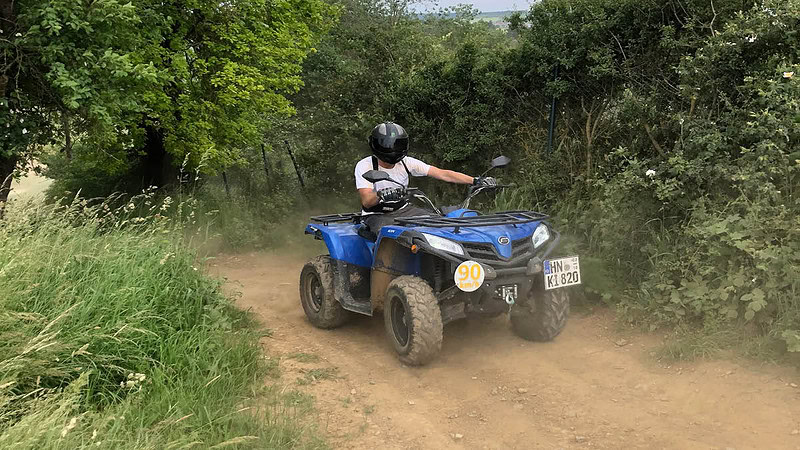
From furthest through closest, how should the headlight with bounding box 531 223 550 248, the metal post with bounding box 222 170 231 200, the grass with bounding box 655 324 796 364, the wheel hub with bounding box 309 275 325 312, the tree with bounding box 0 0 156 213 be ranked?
1. the metal post with bounding box 222 170 231 200
2. the tree with bounding box 0 0 156 213
3. the wheel hub with bounding box 309 275 325 312
4. the headlight with bounding box 531 223 550 248
5. the grass with bounding box 655 324 796 364

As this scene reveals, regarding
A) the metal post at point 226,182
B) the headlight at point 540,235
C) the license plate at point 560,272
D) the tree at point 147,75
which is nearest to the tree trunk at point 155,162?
the tree at point 147,75

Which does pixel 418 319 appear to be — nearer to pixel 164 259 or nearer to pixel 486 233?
pixel 486 233

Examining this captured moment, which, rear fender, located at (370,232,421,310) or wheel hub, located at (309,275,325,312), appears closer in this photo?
rear fender, located at (370,232,421,310)

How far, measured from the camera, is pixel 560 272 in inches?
182

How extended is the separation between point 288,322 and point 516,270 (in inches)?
110

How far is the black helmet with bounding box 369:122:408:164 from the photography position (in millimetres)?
5412

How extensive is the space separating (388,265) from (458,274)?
1009 millimetres

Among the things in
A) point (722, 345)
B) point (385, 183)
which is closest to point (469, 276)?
point (385, 183)

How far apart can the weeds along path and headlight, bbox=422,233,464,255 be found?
3.29ft

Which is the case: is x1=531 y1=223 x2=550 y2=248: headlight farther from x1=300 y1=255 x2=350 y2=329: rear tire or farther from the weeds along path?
x1=300 y1=255 x2=350 y2=329: rear tire

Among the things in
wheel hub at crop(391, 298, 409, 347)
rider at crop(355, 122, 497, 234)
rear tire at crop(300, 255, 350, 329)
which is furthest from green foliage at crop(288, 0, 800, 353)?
rear tire at crop(300, 255, 350, 329)

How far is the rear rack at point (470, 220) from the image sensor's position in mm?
4652

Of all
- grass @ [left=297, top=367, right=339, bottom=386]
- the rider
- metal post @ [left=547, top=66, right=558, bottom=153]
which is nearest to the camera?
grass @ [left=297, top=367, right=339, bottom=386]

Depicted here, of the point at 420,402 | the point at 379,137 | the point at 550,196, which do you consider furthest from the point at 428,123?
the point at 420,402
